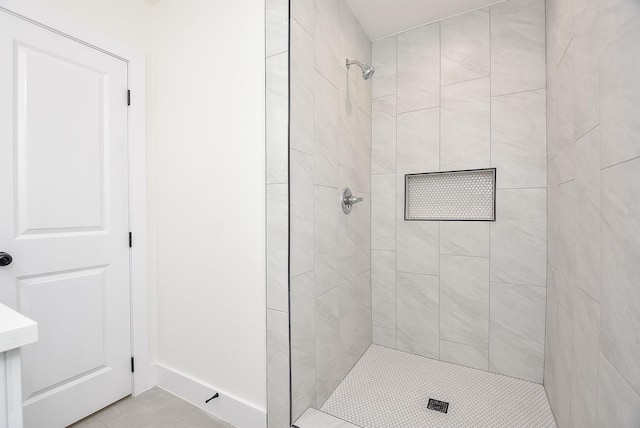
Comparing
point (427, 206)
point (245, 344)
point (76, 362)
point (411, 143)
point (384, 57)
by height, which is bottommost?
point (76, 362)

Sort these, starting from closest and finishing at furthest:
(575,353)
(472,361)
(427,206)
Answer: (575,353) → (472,361) → (427,206)

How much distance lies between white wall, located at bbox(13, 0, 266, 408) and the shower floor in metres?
0.50

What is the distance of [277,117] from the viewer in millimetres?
1251

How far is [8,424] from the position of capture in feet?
1.97

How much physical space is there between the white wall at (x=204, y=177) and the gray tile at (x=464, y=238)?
3.89ft

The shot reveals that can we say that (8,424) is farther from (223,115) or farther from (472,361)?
(472,361)

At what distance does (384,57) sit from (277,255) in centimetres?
160

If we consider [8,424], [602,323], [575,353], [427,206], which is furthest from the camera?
[427,206]

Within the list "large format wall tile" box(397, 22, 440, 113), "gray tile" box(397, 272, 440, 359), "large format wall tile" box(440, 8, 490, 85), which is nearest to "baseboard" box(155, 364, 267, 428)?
"gray tile" box(397, 272, 440, 359)

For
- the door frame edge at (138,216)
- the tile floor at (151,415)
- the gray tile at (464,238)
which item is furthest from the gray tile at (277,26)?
the tile floor at (151,415)

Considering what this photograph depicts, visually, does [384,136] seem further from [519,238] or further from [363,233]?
[519,238]

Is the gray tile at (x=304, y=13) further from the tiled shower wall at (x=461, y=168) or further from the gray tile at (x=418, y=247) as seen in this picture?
the gray tile at (x=418, y=247)

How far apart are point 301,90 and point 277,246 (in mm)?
697

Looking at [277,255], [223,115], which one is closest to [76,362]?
[277,255]
